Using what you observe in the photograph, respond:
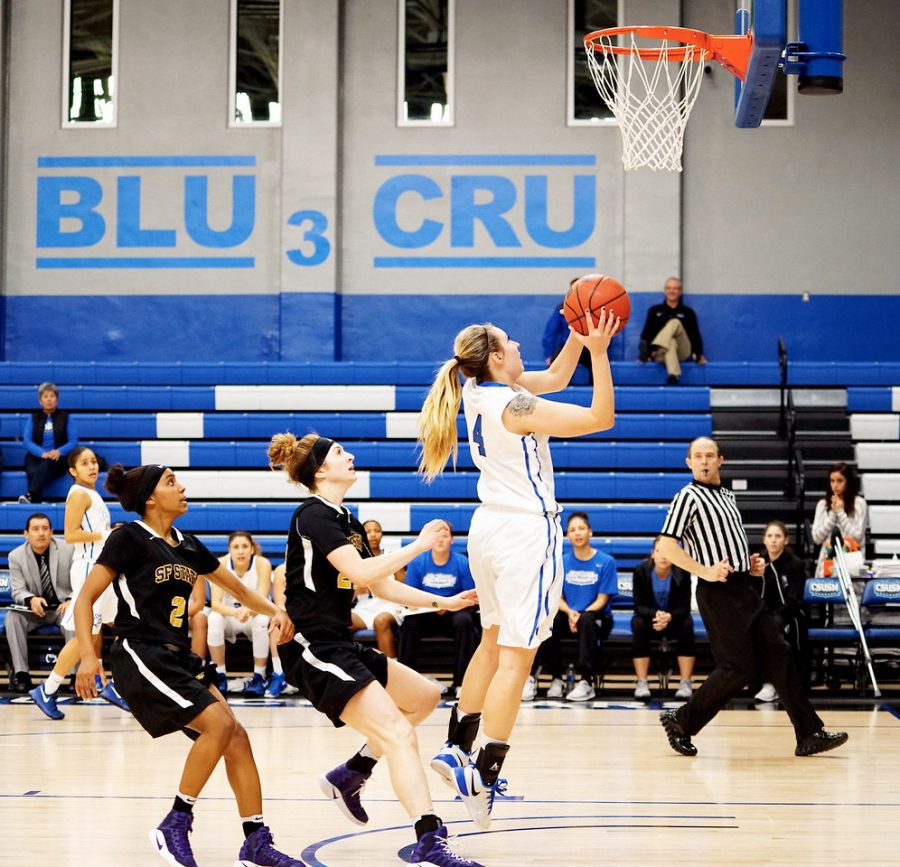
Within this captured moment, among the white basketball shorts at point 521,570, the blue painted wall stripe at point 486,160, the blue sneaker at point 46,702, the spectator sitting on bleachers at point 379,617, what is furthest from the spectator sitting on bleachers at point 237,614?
the blue painted wall stripe at point 486,160

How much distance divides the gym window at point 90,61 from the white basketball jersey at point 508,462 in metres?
11.2

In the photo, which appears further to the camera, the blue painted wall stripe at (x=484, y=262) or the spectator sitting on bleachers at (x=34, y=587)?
the blue painted wall stripe at (x=484, y=262)

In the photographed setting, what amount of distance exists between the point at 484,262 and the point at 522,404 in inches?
396

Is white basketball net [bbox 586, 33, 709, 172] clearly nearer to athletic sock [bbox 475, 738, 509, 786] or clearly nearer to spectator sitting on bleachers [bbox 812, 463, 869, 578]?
spectator sitting on bleachers [bbox 812, 463, 869, 578]

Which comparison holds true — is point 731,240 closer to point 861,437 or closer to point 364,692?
point 861,437

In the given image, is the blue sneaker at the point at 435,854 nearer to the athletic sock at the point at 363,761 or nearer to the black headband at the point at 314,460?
the athletic sock at the point at 363,761

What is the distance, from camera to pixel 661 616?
31.2 feet

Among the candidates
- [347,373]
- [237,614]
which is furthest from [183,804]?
[347,373]

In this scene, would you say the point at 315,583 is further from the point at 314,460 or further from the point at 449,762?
the point at 449,762

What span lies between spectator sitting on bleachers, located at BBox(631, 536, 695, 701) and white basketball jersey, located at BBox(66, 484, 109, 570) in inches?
151

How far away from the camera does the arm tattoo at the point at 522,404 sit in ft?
15.7

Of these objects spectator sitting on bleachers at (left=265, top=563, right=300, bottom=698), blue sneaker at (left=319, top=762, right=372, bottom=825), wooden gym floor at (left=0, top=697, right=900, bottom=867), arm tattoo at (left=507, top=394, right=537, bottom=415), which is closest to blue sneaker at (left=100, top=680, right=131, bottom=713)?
wooden gym floor at (left=0, top=697, right=900, bottom=867)

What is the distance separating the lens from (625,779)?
6469 mm

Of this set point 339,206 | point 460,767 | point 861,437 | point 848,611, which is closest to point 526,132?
point 339,206
